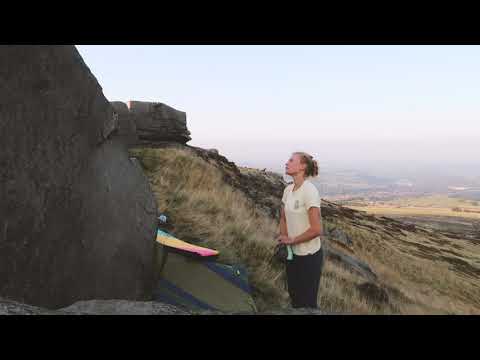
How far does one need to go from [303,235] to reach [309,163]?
97 centimetres

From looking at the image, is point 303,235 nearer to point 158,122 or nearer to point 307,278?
point 307,278

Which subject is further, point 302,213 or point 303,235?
point 302,213

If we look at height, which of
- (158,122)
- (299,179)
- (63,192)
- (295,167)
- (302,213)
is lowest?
(302,213)

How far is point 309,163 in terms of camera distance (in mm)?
4500

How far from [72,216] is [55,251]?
419 millimetres

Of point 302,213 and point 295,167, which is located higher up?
point 295,167

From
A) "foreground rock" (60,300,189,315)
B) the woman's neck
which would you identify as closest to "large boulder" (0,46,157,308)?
"foreground rock" (60,300,189,315)

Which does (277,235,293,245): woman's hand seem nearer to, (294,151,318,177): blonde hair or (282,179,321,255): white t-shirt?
(282,179,321,255): white t-shirt

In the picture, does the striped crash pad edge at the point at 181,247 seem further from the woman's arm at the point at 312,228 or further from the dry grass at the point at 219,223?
the woman's arm at the point at 312,228

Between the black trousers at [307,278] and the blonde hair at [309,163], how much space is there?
1031mm

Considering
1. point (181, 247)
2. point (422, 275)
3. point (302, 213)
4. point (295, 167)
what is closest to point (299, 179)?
point (295, 167)

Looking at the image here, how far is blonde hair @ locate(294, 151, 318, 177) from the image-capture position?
450 cm
